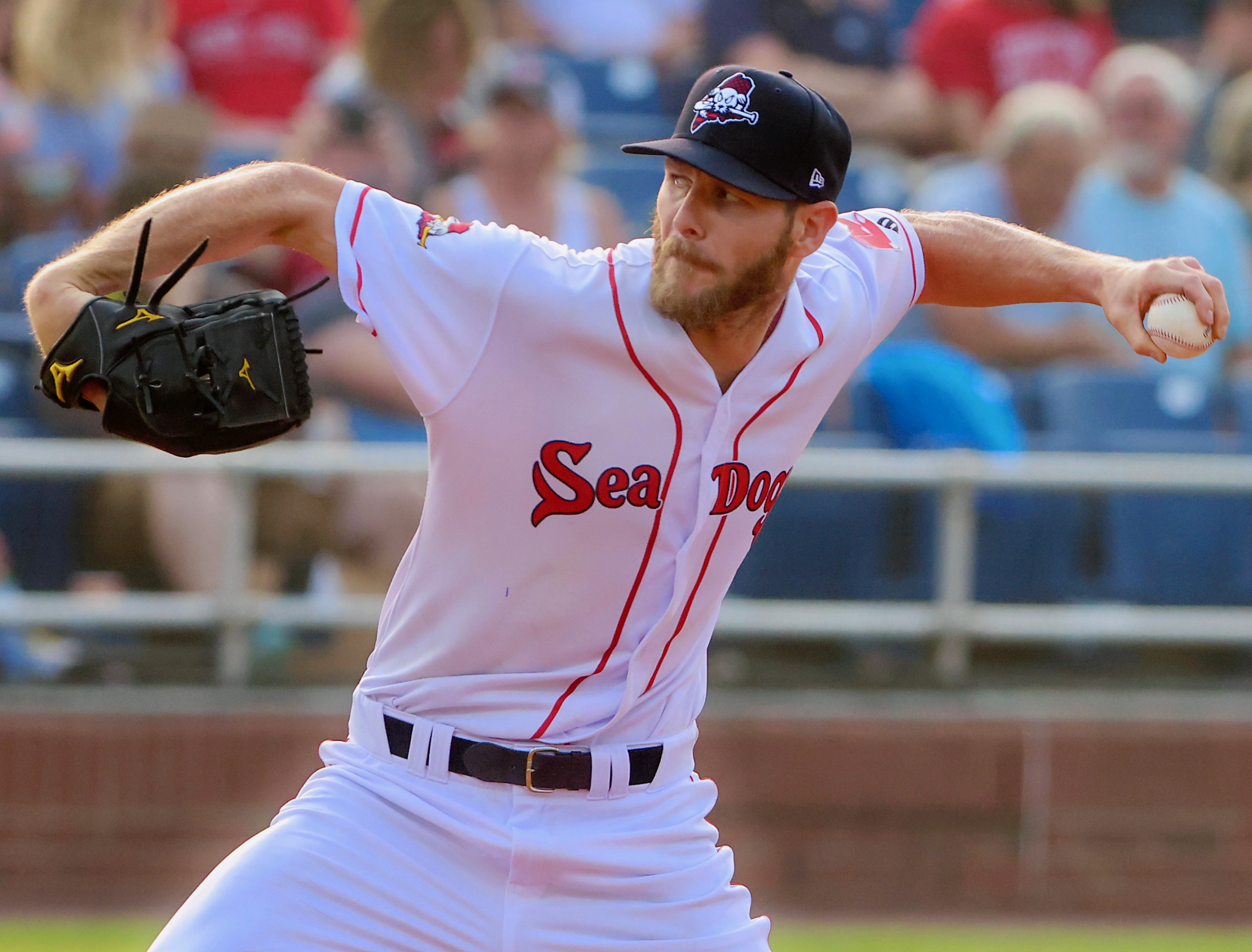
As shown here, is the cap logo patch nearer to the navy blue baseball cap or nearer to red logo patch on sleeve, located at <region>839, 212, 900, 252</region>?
the navy blue baseball cap

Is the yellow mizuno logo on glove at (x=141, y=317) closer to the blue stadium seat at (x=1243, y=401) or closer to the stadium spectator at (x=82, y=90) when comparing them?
the stadium spectator at (x=82, y=90)

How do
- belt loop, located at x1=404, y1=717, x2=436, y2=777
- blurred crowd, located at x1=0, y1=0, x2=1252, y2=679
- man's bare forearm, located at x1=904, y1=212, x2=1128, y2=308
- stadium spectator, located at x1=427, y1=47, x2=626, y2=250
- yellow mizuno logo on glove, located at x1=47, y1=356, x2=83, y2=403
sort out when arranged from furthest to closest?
stadium spectator, located at x1=427, y1=47, x2=626, y2=250 → blurred crowd, located at x1=0, y1=0, x2=1252, y2=679 → man's bare forearm, located at x1=904, y1=212, x2=1128, y2=308 → belt loop, located at x1=404, y1=717, x2=436, y2=777 → yellow mizuno logo on glove, located at x1=47, y1=356, x2=83, y2=403

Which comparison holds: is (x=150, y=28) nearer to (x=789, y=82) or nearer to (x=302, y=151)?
(x=302, y=151)

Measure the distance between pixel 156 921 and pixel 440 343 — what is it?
11.7 ft

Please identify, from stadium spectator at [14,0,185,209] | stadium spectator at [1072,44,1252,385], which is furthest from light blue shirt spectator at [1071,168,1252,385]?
stadium spectator at [14,0,185,209]

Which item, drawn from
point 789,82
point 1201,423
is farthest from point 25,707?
point 1201,423

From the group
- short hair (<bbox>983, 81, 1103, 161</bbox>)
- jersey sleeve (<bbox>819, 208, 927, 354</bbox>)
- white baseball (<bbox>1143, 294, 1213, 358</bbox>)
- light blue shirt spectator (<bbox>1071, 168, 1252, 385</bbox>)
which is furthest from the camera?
light blue shirt spectator (<bbox>1071, 168, 1252, 385</bbox>)

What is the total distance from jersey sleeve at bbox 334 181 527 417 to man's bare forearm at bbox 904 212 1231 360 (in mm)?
949

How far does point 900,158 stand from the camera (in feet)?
27.4

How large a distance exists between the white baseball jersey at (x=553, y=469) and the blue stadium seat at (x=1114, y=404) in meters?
3.73

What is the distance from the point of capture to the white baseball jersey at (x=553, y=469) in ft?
9.58

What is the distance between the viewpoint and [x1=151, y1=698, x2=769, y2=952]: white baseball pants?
2809 mm

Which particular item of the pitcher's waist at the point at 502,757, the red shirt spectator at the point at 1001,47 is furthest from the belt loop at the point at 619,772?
the red shirt spectator at the point at 1001,47

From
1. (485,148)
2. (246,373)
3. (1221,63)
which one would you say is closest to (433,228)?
(246,373)
